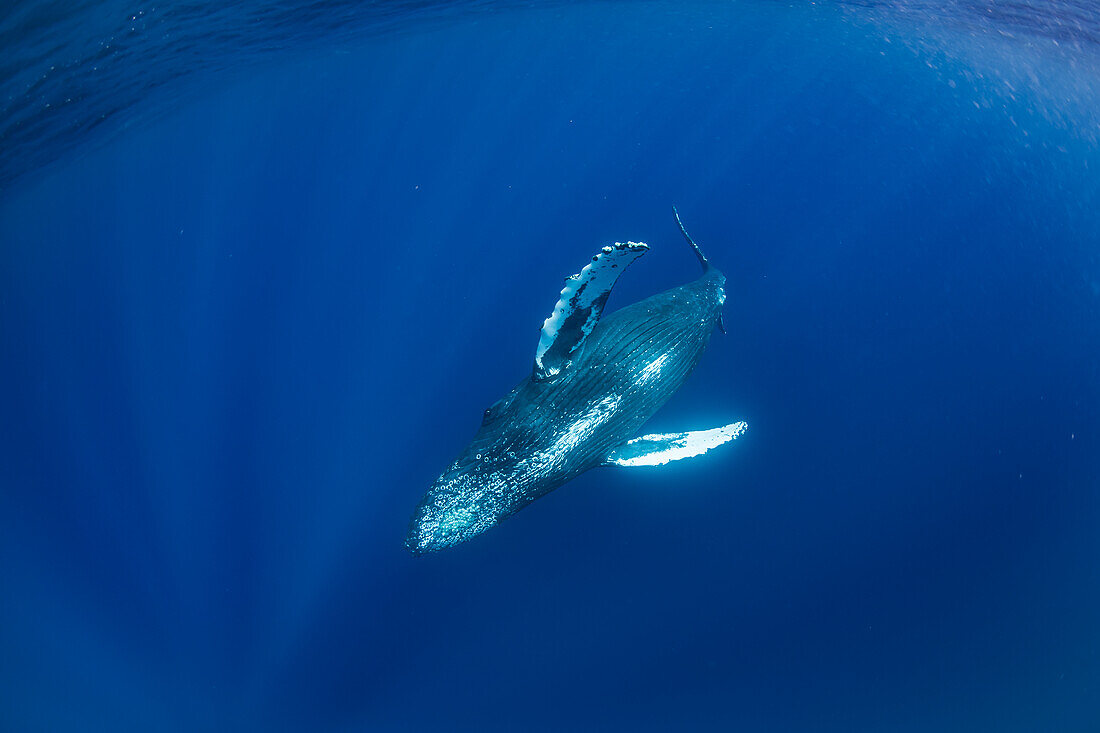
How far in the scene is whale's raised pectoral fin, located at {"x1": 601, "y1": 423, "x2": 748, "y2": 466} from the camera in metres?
5.14

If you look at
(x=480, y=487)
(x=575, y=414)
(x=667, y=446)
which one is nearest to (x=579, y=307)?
(x=575, y=414)

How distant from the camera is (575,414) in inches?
187

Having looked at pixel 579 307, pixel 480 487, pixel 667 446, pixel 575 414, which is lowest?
pixel 667 446

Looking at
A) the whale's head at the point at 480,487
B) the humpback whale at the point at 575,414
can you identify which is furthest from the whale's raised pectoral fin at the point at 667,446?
the whale's head at the point at 480,487

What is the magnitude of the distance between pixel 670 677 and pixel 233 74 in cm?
1900

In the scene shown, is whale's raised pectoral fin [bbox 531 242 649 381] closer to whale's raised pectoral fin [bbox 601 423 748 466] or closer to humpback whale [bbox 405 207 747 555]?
humpback whale [bbox 405 207 747 555]

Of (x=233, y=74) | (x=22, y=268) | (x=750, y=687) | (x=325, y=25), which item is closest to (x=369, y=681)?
(x=750, y=687)

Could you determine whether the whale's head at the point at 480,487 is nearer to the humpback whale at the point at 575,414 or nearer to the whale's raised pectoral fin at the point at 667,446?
the humpback whale at the point at 575,414

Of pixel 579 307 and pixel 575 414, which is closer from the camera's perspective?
pixel 579 307

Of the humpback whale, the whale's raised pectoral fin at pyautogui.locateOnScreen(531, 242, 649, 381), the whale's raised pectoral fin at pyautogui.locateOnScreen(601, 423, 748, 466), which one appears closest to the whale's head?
the humpback whale

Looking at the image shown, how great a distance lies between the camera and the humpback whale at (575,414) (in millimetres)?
4121

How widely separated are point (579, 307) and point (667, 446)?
85.0 inches

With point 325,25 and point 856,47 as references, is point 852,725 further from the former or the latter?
point 856,47

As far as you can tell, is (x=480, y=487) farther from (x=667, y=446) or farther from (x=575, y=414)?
(x=667, y=446)
